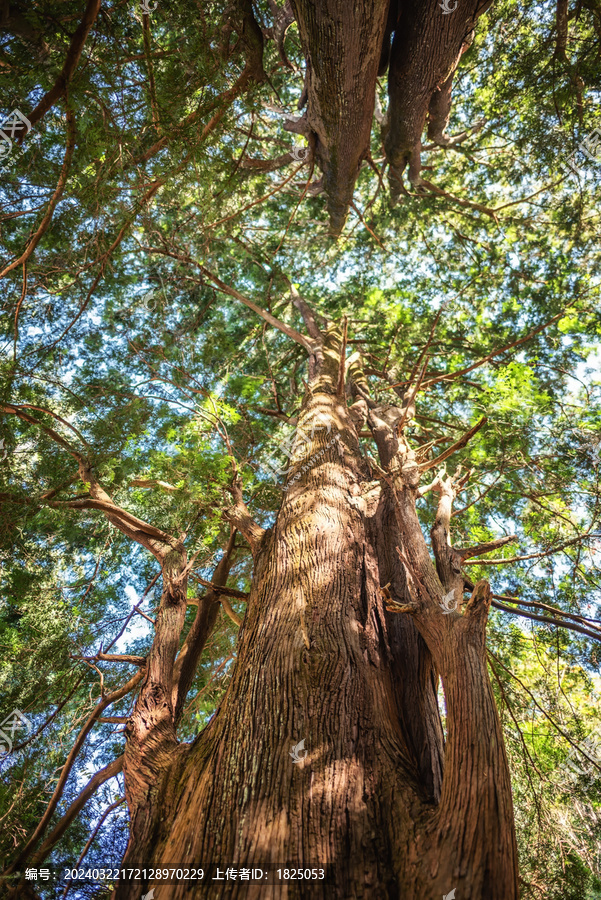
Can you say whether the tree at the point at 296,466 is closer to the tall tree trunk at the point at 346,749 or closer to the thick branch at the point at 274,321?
the tall tree trunk at the point at 346,749

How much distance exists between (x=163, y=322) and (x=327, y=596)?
5096 mm

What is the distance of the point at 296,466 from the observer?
13.2 ft

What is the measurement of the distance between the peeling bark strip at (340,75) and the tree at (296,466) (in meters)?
0.02

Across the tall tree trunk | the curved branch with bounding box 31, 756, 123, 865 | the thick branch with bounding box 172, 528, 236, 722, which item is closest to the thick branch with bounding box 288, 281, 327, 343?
the thick branch with bounding box 172, 528, 236, 722

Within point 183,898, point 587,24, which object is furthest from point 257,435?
point 587,24

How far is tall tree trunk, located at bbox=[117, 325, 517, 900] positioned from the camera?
5.33ft

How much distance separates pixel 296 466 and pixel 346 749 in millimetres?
2300

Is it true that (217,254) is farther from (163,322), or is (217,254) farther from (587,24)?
(587,24)

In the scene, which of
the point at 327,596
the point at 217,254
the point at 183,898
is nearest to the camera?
the point at 183,898

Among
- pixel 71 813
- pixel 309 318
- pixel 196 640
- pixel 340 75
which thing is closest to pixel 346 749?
pixel 196 640

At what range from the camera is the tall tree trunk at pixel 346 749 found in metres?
1.63

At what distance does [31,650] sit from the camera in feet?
16.9

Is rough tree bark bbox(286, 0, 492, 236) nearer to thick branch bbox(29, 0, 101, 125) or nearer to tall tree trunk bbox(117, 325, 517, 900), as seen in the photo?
thick branch bbox(29, 0, 101, 125)

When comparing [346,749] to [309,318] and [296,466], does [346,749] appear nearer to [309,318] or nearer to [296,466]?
[296,466]
